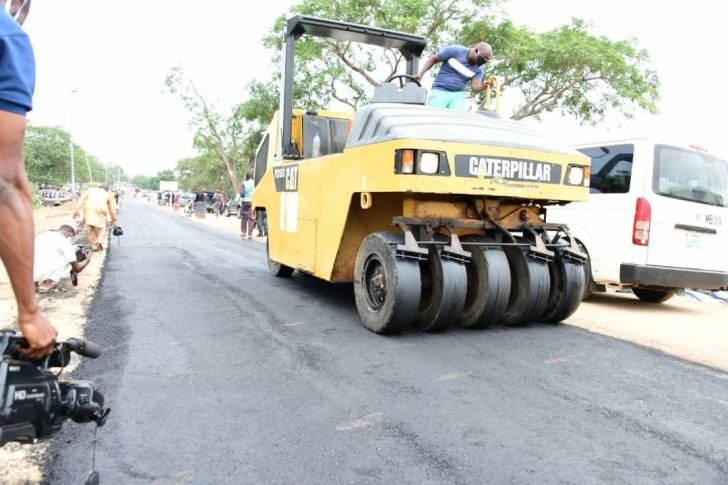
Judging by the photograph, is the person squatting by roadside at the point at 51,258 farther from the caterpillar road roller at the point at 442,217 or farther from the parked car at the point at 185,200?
the parked car at the point at 185,200

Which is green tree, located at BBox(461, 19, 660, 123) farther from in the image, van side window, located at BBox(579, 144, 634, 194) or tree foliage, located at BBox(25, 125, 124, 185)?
tree foliage, located at BBox(25, 125, 124, 185)

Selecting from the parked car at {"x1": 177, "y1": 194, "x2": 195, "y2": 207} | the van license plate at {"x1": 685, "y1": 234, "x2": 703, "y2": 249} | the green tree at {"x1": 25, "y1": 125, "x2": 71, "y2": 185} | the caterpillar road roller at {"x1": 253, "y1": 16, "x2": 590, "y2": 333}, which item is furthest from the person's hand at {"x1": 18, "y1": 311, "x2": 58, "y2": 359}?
the green tree at {"x1": 25, "y1": 125, "x2": 71, "y2": 185}

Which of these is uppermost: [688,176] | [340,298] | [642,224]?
[688,176]

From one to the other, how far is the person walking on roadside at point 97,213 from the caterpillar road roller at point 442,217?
7.25 meters

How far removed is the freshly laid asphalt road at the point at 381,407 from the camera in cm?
239

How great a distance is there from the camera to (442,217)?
4.65 metres

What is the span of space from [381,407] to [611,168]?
16.4ft

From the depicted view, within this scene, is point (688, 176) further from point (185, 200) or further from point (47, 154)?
point (47, 154)

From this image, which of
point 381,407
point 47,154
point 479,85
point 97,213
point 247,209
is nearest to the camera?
point 381,407

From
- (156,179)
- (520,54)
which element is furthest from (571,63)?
(156,179)

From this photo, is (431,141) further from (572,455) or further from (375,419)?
(572,455)

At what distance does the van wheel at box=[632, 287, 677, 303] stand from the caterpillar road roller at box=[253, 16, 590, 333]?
302 cm

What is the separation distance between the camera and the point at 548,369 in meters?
3.78

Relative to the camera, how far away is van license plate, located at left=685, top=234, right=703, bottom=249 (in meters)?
6.32
